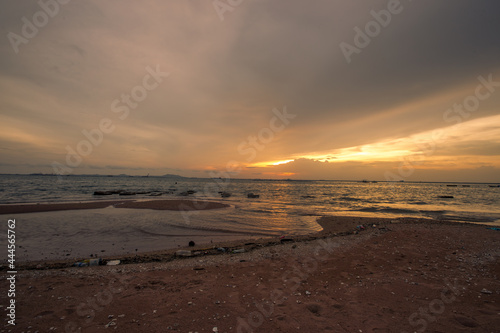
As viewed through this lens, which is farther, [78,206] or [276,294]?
[78,206]

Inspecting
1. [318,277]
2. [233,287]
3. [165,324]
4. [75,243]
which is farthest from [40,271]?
[318,277]

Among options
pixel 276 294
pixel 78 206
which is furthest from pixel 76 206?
pixel 276 294

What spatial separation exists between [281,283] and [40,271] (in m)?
9.79

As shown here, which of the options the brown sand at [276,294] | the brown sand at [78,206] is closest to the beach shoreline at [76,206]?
the brown sand at [78,206]

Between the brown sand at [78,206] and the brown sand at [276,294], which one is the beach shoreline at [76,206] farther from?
the brown sand at [276,294]

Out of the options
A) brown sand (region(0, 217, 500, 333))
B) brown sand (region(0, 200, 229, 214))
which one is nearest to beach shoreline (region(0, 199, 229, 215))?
brown sand (region(0, 200, 229, 214))

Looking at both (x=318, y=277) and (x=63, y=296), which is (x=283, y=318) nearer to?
(x=318, y=277)

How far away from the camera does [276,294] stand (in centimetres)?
692

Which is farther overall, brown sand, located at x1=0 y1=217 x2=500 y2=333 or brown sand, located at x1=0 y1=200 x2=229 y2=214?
brown sand, located at x1=0 y1=200 x2=229 y2=214

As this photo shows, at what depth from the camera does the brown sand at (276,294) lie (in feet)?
17.8

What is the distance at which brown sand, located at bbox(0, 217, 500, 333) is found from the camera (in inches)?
213

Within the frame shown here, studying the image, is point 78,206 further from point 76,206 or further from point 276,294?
point 276,294

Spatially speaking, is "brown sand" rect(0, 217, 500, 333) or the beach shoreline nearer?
"brown sand" rect(0, 217, 500, 333)

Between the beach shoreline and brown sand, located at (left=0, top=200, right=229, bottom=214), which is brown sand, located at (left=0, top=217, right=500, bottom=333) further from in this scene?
brown sand, located at (left=0, top=200, right=229, bottom=214)
